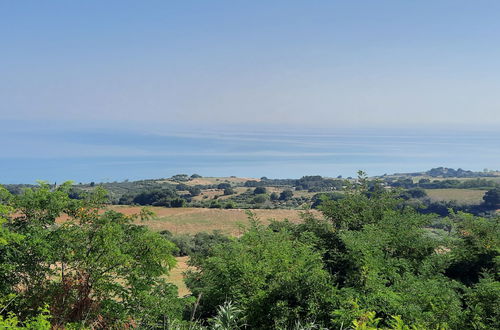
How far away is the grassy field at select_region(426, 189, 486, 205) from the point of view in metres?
83.6

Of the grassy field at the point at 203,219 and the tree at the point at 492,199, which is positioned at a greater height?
the tree at the point at 492,199

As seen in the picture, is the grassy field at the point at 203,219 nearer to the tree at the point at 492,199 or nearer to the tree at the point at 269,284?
the tree at the point at 269,284

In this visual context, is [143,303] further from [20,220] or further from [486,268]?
[486,268]

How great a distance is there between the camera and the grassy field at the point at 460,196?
274ft

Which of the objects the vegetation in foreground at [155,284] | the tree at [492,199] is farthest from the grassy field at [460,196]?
the vegetation in foreground at [155,284]

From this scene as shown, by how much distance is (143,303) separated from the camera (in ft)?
36.1

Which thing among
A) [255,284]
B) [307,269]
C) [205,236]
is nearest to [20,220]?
[255,284]

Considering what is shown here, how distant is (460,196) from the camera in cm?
8938

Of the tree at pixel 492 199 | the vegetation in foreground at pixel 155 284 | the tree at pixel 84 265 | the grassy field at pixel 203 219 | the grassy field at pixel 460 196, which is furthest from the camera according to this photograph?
the grassy field at pixel 460 196

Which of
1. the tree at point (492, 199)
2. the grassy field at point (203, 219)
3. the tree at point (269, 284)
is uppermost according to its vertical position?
the tree at point (269, 284)

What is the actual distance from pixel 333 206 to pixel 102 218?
10964mm

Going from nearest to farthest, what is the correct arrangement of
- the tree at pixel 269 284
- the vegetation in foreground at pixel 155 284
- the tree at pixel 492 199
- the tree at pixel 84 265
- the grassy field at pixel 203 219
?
the vegetation in foreground at pixel 155 284 < the tree at pixel 269 284 < the tree at pixel 84 265 < the grassy field at pixel 203 219 < the tree at pixel 492 199

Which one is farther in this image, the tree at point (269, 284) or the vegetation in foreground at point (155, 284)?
the tree at point (269, 284)

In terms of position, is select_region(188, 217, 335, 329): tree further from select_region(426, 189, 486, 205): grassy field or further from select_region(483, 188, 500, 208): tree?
select_region(426, 189, 486, 205): grassy field
